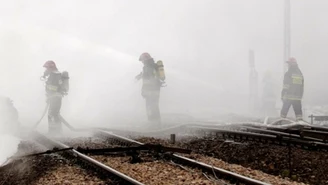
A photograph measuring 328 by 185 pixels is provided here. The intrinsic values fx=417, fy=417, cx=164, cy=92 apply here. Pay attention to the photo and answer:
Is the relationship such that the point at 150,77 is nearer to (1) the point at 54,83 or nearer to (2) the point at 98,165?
(1) the point at 54,83

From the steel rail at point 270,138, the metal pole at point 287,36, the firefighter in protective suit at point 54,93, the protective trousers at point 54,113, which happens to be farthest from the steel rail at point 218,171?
the metal pole at point 287,36

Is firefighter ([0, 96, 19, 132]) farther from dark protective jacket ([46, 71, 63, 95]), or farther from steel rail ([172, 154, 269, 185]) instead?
steel rail ([172, 154, 269, 185])

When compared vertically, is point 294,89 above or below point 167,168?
above

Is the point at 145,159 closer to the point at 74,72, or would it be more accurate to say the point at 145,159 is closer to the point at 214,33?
the point at 74,72

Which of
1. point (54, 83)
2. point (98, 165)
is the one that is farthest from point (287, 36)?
point (98, 165)

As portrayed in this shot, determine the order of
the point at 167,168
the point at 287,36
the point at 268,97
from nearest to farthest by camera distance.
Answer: the point at 167,168 < the point at 268,97 < the point at 287,36

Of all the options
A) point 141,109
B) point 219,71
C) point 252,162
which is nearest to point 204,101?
point 219,71

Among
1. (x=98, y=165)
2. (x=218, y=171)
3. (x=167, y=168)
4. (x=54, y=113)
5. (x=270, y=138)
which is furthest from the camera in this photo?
(x=54, y=113)

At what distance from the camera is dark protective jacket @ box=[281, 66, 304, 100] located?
11.0 metres

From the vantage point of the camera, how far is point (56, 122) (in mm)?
11289

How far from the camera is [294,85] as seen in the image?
36.0 feet

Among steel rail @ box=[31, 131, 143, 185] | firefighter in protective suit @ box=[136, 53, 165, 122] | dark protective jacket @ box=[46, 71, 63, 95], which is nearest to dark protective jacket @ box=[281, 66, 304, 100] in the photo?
firefighter in protective suit @ box=[136, 53, 165, 122]

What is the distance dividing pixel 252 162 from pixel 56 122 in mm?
6545

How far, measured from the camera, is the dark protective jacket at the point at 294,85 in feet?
36.2
